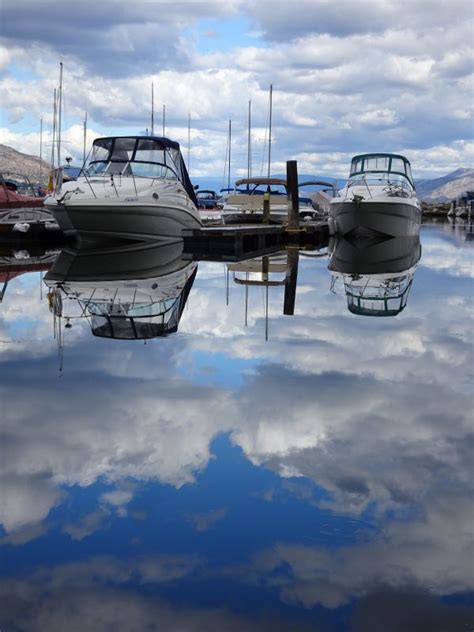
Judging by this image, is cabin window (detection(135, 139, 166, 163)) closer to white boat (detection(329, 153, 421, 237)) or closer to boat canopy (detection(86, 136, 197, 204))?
boat canopy (detection(86, 136, 197, 204))

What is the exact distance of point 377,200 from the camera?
25.4m

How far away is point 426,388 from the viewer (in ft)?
23.2

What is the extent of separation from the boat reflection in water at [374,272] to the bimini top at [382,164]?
2217 mm

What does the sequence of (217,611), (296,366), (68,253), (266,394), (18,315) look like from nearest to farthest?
(217,611) → (266,394) → (296,366) → (18,315) → (68,253)

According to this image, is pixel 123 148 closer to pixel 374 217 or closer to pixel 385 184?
pixel 374 217

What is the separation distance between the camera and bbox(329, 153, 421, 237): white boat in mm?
25500

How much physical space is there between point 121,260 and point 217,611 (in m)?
15.7

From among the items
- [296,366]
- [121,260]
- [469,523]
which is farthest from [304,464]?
[121,260]

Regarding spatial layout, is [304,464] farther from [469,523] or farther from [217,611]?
[217,611]

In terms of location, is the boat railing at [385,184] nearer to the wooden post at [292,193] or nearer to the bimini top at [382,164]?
the bimini top at [382,164]

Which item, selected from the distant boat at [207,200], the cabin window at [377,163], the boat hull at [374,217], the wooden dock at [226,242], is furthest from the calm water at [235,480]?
the distant boat at [207,200]

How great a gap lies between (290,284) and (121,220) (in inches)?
265

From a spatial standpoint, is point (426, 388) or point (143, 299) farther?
point (143, 299)

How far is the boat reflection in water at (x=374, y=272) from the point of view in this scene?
41.8ft
